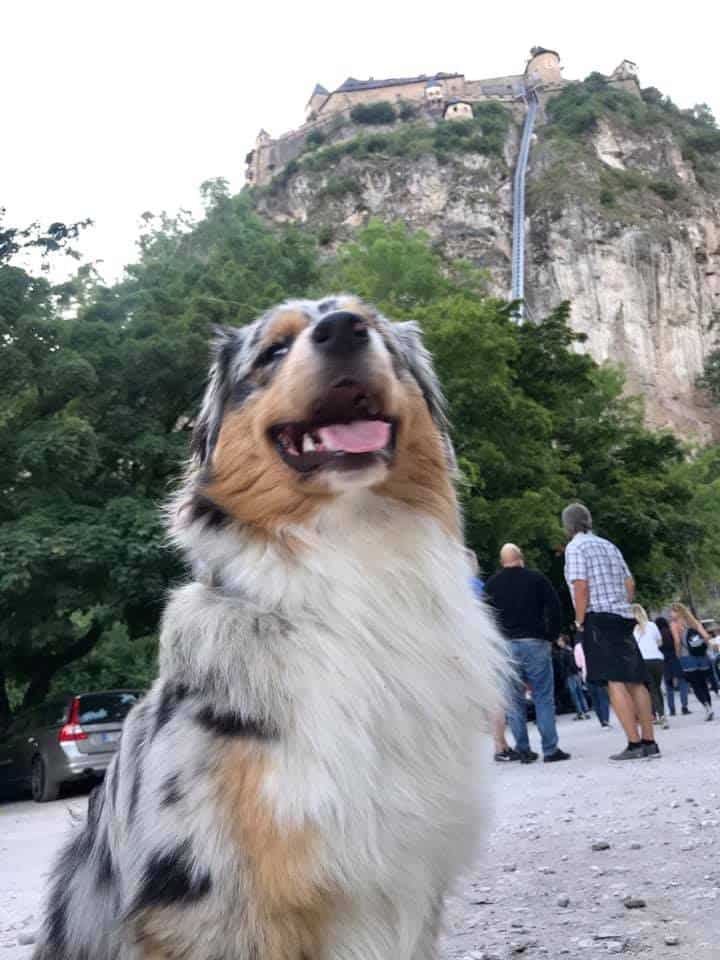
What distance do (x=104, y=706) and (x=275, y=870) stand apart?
16280 mm

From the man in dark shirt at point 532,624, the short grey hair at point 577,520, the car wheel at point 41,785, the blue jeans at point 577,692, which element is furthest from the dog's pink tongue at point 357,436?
the blue jeans at point 577,692

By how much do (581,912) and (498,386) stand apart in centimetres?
2383

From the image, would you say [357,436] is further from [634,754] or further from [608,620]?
[634,754]

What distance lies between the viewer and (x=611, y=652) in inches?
402

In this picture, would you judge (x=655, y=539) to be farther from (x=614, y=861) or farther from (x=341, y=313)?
(x=341, y=313)

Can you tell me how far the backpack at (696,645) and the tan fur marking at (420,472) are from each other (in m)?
16.4

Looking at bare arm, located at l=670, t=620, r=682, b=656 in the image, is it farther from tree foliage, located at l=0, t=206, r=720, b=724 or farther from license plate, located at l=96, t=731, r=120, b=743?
license plate, located at l=96, t=731, r=120, b=743

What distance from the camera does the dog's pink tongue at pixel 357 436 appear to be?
3.37 meters

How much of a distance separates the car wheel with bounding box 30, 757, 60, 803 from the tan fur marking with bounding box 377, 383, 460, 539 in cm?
1566

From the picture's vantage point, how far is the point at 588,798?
834 centimetres

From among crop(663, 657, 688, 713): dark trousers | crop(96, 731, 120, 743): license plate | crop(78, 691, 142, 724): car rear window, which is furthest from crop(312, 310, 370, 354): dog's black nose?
crop(663, 657, 688, 713): dark trousers

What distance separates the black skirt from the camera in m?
10.2

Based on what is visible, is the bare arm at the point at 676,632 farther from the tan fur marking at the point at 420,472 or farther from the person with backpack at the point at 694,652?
the tan fur marking at the point at 420,472

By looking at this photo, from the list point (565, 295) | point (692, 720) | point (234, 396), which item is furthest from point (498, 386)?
point (565, 295)
